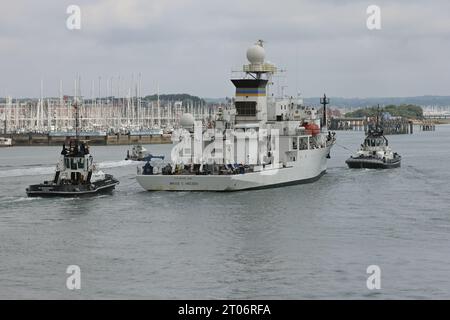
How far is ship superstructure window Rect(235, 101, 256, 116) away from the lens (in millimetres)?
68062

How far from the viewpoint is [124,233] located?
139ft

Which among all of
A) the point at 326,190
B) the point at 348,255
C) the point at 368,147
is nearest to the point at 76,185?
the point at 326,190

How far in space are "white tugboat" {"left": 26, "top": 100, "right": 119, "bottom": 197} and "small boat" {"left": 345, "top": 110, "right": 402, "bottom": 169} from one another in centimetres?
3365

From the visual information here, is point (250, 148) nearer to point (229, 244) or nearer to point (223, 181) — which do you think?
point (223, 181)

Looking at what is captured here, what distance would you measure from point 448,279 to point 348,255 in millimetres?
5323

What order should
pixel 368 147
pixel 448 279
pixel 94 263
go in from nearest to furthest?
1. pixel 448 279
2. pixel 94 263
3. pixel 368 147

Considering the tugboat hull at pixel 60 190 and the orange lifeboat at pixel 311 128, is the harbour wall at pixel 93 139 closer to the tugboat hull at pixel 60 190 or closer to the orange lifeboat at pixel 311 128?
the orange lifeboat at pixel 311 128

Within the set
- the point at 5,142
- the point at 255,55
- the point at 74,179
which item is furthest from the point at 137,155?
the point at 5,142

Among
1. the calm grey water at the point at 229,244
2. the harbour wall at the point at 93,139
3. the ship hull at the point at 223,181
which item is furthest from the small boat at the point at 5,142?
the ship hull at the point at 223,181

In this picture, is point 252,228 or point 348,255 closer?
point 348,255

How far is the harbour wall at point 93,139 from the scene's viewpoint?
16800 centimetres

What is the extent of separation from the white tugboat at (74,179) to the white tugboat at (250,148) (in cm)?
305
